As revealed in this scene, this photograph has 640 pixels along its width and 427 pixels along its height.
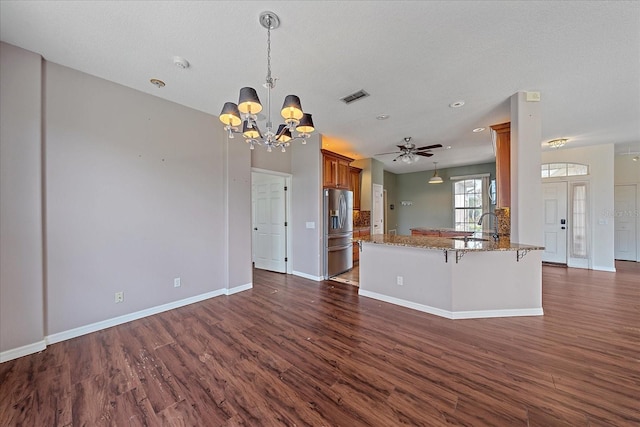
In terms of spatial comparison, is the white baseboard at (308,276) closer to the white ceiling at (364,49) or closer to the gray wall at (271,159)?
the gray wall at (271,159)

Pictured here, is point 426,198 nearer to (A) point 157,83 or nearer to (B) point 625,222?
(B) point 625,222

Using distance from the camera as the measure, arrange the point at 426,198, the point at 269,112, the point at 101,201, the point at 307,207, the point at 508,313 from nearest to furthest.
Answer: the point at 269,112 < the point at 101,201 < the point at 508,313 < the point at 307,207 < the point at 426,198

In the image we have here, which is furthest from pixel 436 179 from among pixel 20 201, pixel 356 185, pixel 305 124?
pixel 20 201

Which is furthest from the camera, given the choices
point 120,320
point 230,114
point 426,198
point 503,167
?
point 426,198

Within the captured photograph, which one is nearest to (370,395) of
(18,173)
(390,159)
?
(18,173)

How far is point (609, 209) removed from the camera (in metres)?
5.38

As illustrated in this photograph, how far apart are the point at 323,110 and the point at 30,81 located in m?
3.15

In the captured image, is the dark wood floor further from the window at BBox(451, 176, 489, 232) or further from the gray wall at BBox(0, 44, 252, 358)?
the window at BBox(451, 176, 489, 232)

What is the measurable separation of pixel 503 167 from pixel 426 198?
16.9ft

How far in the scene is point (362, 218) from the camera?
22.1ft

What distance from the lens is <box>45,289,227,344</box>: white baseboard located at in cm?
254

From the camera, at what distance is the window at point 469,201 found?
7551 millimetres

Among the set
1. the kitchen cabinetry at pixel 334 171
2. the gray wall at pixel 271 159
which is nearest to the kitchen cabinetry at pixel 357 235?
the kitchen cabinetry at pixel 334 171

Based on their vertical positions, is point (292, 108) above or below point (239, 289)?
above
